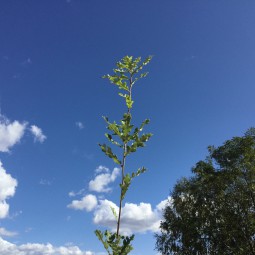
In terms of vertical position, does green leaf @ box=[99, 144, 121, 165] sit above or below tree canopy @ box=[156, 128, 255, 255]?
below

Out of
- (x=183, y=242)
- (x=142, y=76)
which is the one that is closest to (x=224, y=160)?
(x=183, y=242)

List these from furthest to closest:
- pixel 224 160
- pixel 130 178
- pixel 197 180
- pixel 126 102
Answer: pixel 197 180 < pixel 224 160 < pixel 126 102 < pixel 130 178

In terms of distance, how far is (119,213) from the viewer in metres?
4.68

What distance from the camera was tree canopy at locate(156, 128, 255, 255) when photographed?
32.3m

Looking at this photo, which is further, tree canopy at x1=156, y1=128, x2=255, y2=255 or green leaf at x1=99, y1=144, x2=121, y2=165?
tree canopy at x1=156, y1=128, x2=255, y2=255

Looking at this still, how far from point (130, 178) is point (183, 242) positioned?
111 ft

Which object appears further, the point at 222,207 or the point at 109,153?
the point at 222,207

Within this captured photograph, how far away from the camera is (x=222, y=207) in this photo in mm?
34031

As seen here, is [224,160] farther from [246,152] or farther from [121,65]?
[121,65]

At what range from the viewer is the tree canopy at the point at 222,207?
32312 mm

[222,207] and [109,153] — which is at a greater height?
[222,207]

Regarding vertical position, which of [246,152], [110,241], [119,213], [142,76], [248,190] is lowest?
[110,241]

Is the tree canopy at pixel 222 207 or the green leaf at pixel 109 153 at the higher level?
the tree canopy at pixel 222 207

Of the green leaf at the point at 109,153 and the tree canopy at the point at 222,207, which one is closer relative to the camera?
the green leaf at the point at 109,153
